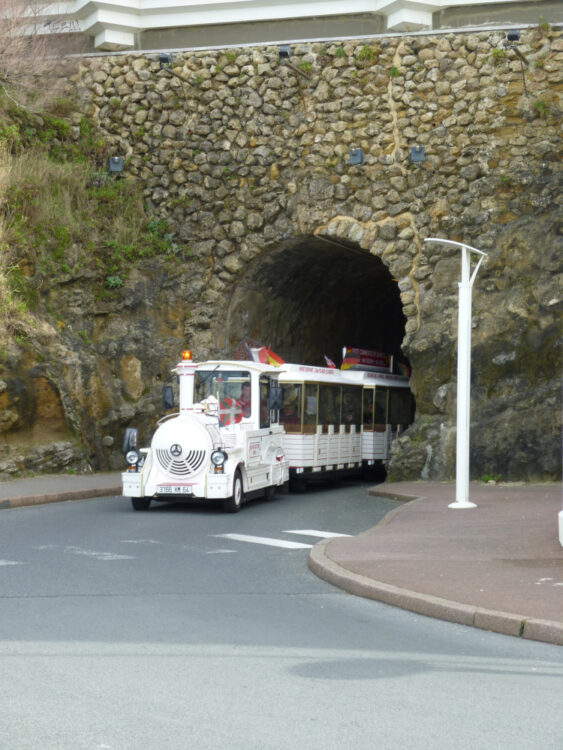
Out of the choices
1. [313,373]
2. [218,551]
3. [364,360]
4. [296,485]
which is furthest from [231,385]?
[364,360]

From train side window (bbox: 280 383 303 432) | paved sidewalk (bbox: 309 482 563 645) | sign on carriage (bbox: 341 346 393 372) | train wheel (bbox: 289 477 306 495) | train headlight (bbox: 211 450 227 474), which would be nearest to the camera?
paved sidewalk (bbox: 309 482 563 645)

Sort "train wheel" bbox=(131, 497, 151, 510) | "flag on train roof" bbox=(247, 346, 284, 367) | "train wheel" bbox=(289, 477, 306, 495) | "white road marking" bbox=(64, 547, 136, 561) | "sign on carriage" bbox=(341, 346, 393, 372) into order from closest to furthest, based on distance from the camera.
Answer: "white road marking" bbox=(64, 547, 136, 561), "train wheel" bbox=(131, 497, 151, 510), "flag on train roof" bbox=(247, 346, 284, 367), "train wheel" bbox=(289, 477, 306, 495), "sign on carriage" bbox=(341, 346, 393, 372)

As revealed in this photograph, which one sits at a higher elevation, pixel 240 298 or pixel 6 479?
pixel 240 298

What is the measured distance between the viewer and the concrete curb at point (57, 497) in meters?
17.0

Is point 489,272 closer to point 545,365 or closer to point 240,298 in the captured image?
point 545,365

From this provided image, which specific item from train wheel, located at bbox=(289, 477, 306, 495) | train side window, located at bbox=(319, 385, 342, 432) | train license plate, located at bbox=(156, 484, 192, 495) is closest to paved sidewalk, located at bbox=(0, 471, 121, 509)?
train license plate, located at bbox=(156, 484, 192, 495)

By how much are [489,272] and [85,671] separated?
1907 centimetres

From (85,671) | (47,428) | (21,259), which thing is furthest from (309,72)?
(85,671)

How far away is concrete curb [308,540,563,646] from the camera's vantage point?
7.54 m

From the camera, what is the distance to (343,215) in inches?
991

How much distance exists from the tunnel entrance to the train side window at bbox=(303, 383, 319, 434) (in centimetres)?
435

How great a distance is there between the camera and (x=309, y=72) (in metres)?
25.2

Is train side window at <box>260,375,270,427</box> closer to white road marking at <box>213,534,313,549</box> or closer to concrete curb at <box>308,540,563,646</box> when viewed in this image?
white road marking at <box>213,534,313,549</box>

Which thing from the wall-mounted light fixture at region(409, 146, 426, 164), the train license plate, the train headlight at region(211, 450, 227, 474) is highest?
the wall-mounted light fixture at region(409, 146, 426, 164)
